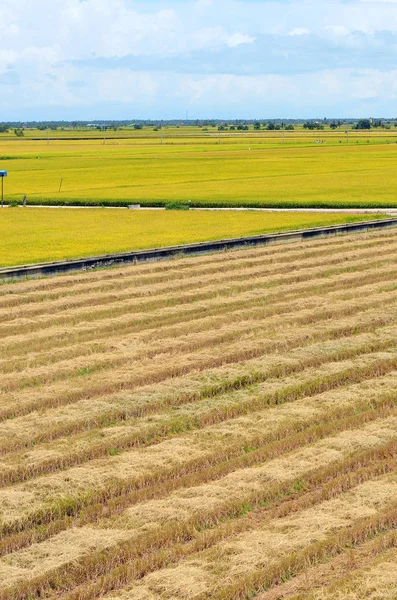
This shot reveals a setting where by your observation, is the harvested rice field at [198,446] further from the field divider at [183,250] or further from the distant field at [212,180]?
the distant field at [212,180]

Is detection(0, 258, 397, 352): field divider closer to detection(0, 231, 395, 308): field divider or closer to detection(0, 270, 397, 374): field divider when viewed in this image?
detection(0, 270, 397, 374): field divider

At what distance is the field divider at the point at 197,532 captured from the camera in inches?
331

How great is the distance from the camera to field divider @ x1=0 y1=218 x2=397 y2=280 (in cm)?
2544

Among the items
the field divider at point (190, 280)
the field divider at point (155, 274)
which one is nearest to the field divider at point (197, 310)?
the field divider at point (190, 280)

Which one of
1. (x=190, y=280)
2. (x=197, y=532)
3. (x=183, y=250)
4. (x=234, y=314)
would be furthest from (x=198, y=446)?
(x=183, y=250)

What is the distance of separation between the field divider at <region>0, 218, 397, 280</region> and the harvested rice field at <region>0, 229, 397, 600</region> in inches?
149

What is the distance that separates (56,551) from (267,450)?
11.0ft

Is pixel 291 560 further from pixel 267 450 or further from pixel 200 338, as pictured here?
pixel 200 338

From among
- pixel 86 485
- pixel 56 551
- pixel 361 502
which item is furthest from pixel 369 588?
pixel 86 485

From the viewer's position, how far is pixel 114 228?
36.0 meters

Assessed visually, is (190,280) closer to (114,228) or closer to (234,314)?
(234,314)

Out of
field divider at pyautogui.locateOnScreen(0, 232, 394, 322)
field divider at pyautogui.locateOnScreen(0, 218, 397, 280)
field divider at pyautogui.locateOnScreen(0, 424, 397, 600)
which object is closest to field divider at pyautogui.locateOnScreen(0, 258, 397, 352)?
field divider at pyautogui.locateOnScreen(0, 232, 394, 322)

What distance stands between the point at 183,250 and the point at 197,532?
2008 centimetres

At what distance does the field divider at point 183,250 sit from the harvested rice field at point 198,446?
3.79m
